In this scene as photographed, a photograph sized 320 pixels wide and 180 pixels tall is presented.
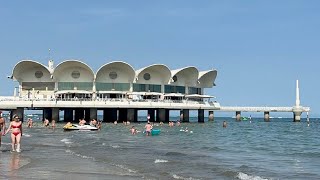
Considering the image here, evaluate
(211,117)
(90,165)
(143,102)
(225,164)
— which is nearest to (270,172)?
(225,164)

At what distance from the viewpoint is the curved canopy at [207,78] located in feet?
240

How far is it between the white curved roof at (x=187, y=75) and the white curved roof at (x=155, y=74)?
160 cm

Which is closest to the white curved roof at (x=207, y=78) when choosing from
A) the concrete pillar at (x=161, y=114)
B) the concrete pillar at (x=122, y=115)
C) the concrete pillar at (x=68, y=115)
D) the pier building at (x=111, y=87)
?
the pier building at (x=111, y=87)

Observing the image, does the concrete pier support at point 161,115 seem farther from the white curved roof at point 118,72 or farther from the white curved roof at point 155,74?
the white curved roof at point 118,72

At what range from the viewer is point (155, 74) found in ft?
223

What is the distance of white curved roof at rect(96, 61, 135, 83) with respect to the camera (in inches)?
2557

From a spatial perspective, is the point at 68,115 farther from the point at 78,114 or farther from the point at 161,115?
the point at 161,115

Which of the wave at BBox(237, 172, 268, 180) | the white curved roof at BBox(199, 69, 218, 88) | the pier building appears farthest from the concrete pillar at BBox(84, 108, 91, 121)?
the wave at BBox(237, 172, 268, 180)

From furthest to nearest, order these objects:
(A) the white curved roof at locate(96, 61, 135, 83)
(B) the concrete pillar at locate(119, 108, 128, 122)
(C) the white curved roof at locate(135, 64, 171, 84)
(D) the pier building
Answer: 1. (C) the white curved roof at locate(135, 64, 171, 84)
2. (B) the concrete pillar at locate(119, 108, 128, 122)
3. (A) the white curved roof at locate(96, 61, 135, 83)
4. (D) the pier building

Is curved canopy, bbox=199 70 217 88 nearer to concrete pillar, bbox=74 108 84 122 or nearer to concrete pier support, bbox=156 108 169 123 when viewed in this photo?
concrete pier support, bbox=156 108 169 123

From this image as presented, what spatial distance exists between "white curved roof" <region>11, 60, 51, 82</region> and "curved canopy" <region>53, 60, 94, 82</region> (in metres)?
1.63

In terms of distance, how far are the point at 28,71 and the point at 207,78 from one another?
26.1 meters

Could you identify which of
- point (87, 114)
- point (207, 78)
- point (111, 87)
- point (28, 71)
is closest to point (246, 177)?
point (111, 87)

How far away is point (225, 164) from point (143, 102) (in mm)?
43820
